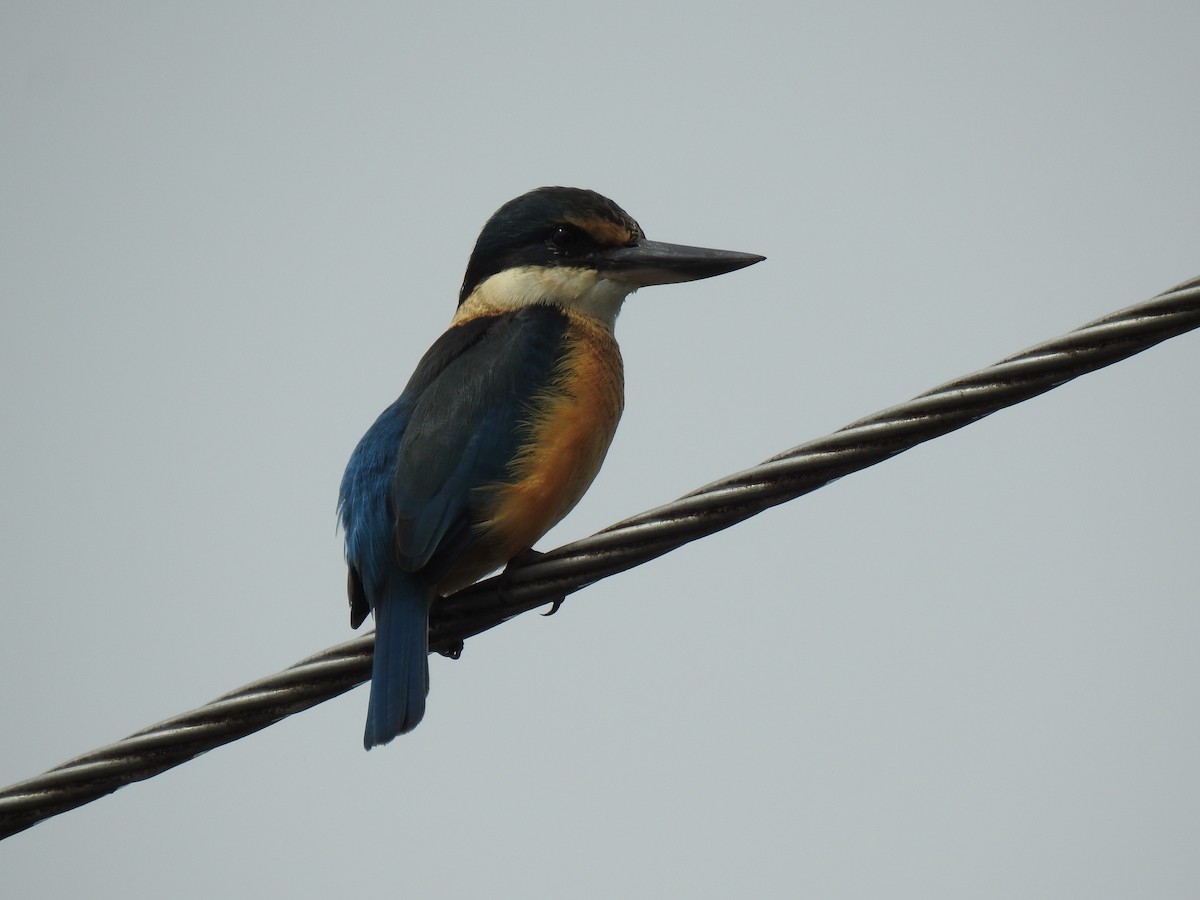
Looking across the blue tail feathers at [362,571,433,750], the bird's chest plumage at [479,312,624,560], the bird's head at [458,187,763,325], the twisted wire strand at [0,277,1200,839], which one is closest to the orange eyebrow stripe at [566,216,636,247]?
the bird's head at [458,187,763,325]

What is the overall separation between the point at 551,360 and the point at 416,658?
41.7 inches

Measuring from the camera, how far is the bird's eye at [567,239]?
420 centimetres

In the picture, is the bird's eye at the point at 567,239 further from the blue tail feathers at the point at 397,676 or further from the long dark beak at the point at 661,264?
the blue tail feathers at the point at 397,676

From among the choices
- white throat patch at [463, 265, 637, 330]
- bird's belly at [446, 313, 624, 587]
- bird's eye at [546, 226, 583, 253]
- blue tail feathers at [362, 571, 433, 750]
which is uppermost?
bird's eye at [546, 226, 583, 253]

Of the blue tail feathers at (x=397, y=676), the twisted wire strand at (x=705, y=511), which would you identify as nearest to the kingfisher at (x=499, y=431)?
the blue tail feathers at (x=397, y=676)

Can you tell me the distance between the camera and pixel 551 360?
3.70 meters

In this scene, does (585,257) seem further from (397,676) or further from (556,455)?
(397,676)

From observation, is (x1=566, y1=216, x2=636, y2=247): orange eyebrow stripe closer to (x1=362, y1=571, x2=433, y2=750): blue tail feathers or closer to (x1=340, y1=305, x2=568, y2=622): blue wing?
(x1=340, y1=305, x2=568, y2=622): blue wing

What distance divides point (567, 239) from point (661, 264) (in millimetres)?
315

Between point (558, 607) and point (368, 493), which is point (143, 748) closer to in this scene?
point (368, 493)

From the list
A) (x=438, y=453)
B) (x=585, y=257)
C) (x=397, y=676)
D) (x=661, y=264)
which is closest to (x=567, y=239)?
(x=585, y=257)

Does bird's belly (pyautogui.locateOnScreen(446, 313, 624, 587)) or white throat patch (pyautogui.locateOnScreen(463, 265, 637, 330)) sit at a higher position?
white throat patch (pyautogui.locateOnScreen(463, 265, 637, 330))

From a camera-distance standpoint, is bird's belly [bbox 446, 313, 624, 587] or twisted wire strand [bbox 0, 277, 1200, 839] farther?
bird's belly [bbox 446, 313, 624, 587]

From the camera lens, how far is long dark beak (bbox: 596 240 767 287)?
414cm
